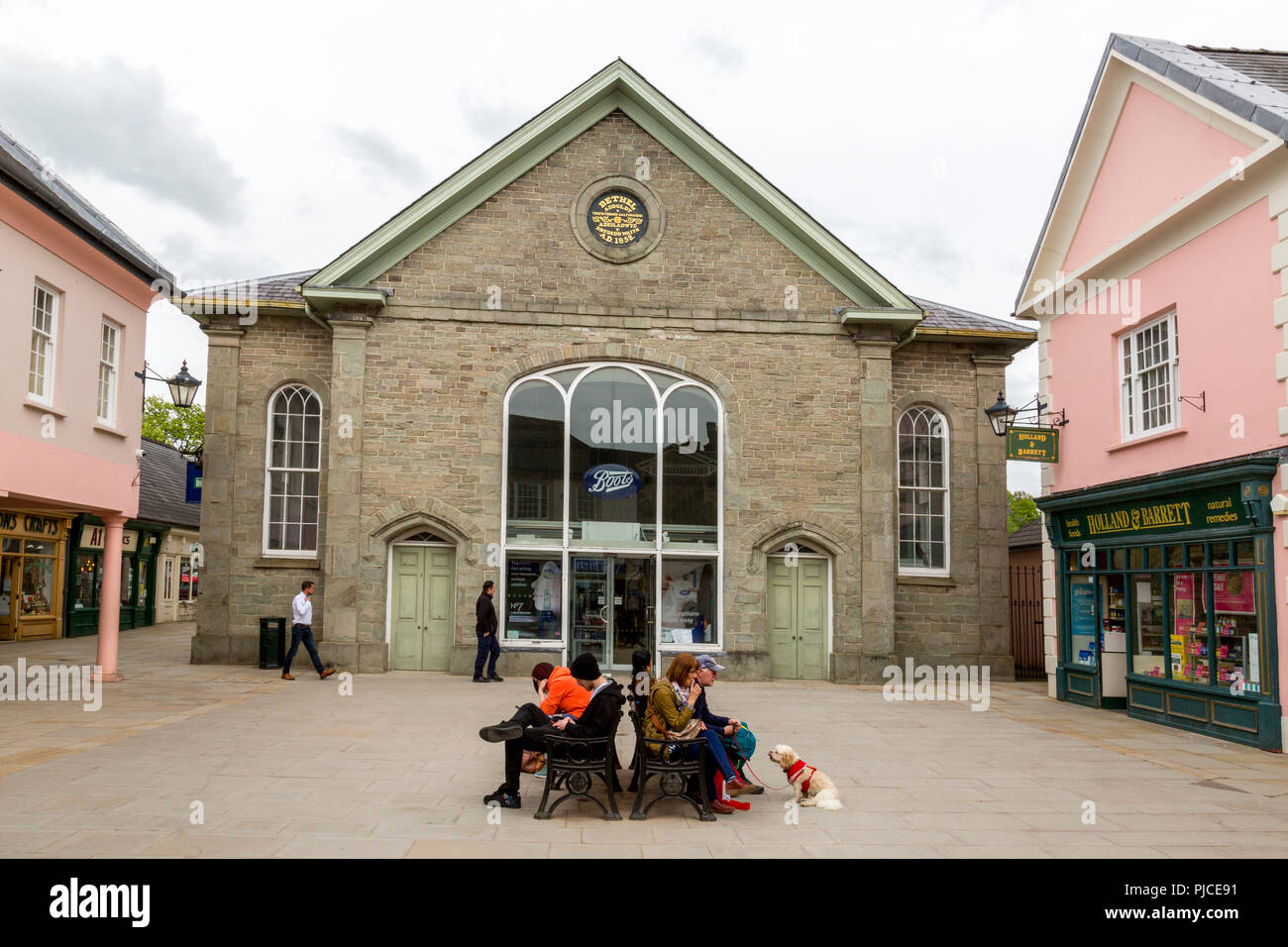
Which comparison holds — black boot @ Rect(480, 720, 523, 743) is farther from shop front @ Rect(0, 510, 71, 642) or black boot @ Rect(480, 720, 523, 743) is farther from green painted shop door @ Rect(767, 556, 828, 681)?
shop front @ Rect(0, 510, 71, 642)

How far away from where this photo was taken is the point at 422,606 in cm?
1756

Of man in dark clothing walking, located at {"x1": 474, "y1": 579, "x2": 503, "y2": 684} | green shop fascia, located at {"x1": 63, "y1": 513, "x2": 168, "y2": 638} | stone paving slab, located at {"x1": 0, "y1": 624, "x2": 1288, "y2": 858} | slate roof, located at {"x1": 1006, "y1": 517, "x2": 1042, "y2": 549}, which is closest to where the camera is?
stone paving slab, located at {"x1": 0, "y1": 624, "x2": 1288, "y2": 858}

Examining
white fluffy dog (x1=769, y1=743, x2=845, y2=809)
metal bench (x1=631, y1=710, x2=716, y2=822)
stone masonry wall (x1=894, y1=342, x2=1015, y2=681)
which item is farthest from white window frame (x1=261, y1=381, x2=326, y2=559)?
white fluffy dog (x1=769, y1=743, x2=845, y2=809)

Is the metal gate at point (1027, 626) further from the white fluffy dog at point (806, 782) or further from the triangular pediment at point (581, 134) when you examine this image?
the white fluffy dog at point (806, 782)

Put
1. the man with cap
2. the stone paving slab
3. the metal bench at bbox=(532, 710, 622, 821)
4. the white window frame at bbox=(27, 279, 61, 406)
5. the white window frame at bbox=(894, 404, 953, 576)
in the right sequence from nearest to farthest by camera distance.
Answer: the stone paving slab → the metal bench at bbox=(532, 710, 622, 821) → the man with cap → the white window frame at bbox=(27, 279, 61, 406) → the white window frame at bbox=(894, 404, 953, 576)

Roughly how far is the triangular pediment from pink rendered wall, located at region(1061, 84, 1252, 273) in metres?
3.65

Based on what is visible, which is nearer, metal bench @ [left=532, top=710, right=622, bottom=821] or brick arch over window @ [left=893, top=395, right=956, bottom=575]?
metal bench @ [left=532, top=710, right=622, bottom=821]

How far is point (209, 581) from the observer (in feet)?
58.7

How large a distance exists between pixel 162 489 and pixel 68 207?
71.0 ft

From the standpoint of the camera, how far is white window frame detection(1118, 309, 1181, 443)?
42.6ft

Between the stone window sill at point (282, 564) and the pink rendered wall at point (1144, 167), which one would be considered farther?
the stone window sill at point (282, 564)

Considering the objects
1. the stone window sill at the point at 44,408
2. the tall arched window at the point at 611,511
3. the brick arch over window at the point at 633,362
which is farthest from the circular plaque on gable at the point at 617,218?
the stone window sill at the point at 44,408

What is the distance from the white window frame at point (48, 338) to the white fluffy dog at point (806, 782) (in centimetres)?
1094

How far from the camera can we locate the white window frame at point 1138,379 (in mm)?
12992
